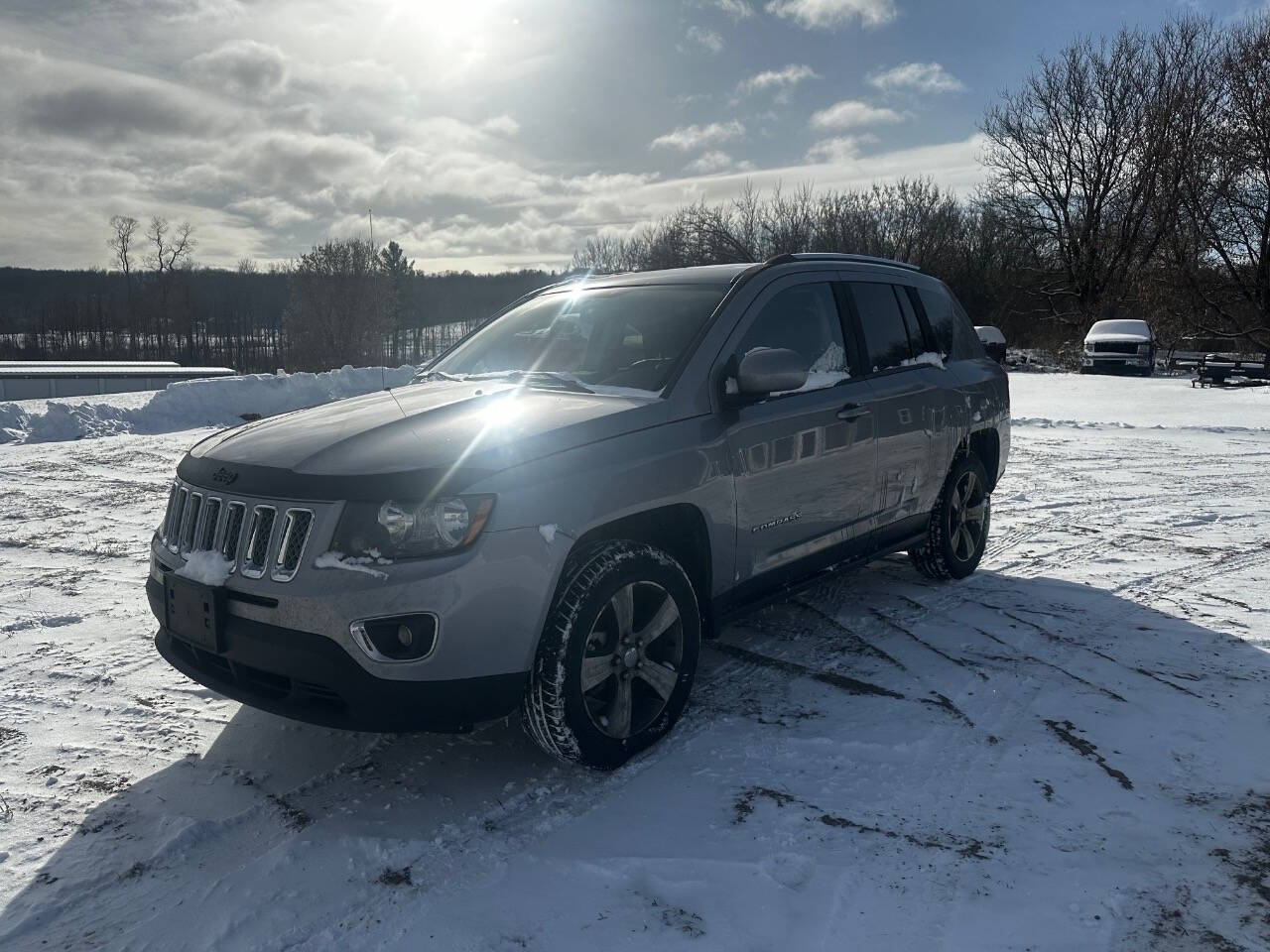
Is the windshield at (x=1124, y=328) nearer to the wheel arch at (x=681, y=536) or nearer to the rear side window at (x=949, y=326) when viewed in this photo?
the rear side window at (x=949, y=326)

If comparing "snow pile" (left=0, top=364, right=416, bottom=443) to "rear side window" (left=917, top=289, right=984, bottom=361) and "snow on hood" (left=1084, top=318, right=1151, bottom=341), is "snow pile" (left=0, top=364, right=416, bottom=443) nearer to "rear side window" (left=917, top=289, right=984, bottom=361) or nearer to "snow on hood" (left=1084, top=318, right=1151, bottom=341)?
"rear side window" (left=917, top=289, right=984, bottom=361)

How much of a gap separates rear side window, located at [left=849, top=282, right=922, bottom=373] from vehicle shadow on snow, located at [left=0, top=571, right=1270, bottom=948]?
153cm

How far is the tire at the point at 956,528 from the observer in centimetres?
554

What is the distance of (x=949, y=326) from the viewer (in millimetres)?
5781

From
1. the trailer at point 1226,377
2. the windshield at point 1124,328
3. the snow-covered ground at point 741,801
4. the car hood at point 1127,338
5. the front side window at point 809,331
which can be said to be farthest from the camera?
the windshield at point 1124,328

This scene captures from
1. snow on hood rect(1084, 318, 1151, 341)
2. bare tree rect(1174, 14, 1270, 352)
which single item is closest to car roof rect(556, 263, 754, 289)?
snow on hood rect(1084, 318, 1151, 341)

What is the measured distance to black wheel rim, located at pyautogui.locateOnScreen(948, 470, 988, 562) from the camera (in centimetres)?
565

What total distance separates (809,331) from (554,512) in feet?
6.56

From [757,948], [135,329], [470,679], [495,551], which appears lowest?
[757,948]

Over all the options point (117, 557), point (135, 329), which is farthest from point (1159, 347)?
point (135, 329)

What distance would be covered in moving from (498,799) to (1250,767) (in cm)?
275

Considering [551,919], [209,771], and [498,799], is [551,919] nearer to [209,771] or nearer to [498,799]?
[498,799]

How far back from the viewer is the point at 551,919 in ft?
8.12

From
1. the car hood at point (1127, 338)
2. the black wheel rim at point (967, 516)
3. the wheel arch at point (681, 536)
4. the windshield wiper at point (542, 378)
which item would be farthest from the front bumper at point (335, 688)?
the car hood at point (1127, 338)
